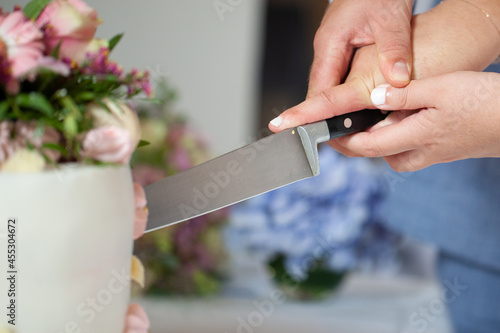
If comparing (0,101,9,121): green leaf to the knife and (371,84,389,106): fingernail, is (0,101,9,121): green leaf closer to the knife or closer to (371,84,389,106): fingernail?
the knife

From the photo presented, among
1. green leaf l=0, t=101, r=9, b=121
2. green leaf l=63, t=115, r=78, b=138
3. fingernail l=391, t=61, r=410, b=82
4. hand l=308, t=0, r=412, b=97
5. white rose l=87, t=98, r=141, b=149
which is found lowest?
fingernail l=391, t=61, r=410, b=82

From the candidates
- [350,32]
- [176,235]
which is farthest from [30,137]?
[176,235]

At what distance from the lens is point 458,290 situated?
1148 millimetres

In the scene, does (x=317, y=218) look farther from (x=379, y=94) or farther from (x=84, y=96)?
(x=84, y=96)

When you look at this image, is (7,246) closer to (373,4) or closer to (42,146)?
(42,146)

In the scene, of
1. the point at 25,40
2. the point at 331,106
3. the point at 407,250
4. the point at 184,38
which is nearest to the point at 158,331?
the point at 331,106

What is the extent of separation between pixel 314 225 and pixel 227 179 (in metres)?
0.56

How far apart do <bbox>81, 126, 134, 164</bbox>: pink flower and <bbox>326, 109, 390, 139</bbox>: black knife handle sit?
12.7 inches

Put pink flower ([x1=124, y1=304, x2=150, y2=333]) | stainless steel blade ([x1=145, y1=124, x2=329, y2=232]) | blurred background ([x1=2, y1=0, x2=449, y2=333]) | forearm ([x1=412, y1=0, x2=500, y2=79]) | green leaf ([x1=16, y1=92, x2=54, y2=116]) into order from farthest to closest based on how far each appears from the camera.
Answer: blurred background ([x1=2, y1=0, x2=449, y2=333]) < forearm ([x1=412, y1=0, x2=500, y2=79]) < stainless steel blade ([x1=145, y1=124, x2=329, y2=232]) < pink flower ([x1=124, y1=304, x2=150, y2=333]) < green leaf ([x1=16, y1=92, x2=54, y2=116])

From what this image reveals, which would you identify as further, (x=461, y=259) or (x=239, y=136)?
(x=239, y=136)

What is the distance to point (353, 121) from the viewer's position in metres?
0.71

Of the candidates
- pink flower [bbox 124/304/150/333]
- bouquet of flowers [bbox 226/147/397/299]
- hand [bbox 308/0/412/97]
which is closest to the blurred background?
bouquet of flowers [bbox 226/147/397/299]

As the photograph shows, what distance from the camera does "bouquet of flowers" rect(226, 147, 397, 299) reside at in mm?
1100

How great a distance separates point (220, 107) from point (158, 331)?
272 cm
